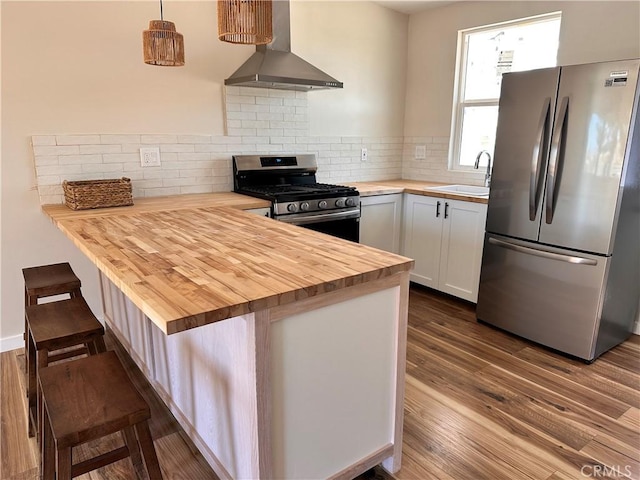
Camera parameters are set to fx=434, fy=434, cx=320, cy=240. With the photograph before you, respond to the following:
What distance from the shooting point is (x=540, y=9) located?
3.23m

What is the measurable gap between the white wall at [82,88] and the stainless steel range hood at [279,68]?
0.21 m

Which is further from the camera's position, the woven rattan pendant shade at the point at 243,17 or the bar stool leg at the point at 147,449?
the woven rattan pendant shade at the point at 243,17

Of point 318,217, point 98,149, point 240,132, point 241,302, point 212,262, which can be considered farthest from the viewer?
point 240,132

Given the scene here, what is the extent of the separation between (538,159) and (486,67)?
158cm

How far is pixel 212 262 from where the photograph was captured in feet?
4.78

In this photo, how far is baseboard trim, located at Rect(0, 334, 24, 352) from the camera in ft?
8.76

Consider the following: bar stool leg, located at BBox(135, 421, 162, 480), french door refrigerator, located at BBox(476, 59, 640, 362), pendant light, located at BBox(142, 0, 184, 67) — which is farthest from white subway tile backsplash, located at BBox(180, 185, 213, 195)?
bar stool leg, located at BBox(135, 421, 162, 480)

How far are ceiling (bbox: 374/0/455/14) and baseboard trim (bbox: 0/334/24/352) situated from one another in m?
3.80

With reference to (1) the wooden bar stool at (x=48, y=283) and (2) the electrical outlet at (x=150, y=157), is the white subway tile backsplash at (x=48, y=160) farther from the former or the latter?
(1) the wooden bar stool at (x=48, y=283)

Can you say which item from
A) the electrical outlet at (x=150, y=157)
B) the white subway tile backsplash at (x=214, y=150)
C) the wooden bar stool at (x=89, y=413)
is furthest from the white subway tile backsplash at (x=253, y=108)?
the wooden bar stool at (x=89, y=413)

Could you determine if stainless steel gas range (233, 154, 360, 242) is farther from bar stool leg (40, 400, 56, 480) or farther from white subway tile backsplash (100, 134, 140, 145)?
bar stool leg (40, 400, 56, 480)

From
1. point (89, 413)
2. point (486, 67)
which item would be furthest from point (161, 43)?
point (486, 67)

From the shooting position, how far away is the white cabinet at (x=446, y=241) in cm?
321

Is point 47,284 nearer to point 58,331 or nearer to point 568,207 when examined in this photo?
point 58,331
